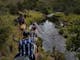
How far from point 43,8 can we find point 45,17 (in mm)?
1802

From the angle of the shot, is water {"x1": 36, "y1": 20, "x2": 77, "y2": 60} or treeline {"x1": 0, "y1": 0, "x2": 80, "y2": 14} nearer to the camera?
water {"x1": 36, "y1": 20, "x2": 77, "y2": 60}

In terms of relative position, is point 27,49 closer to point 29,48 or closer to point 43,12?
point 29,48

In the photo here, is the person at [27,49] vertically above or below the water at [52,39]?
above

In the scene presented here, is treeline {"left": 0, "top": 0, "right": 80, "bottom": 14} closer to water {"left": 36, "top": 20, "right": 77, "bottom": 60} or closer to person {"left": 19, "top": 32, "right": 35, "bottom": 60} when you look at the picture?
water {"left": 36, "top": 20, "right": 77, "bottom": 60}

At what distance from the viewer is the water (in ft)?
42.5

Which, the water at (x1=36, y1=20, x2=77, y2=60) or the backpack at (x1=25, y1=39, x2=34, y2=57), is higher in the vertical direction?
the backpack at (x1=25, y1=39, x2=34, y2=57)

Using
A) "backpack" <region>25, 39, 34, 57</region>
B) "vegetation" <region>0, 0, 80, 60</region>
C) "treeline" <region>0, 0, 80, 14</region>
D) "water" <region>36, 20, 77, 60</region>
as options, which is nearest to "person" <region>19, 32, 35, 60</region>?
"backpack" <region>25, 39, 34, 57</region>

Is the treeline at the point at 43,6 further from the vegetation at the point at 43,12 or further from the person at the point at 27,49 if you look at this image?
the person at the point at 27,49

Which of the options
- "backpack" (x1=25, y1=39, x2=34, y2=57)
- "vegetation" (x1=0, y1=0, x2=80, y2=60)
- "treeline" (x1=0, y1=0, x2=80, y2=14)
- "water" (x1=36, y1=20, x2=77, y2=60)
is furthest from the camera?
"treeline" (x1=0, y1=0, x2=80, y2=14)

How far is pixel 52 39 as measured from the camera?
15.4 m

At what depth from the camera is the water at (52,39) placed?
12961 millimetres

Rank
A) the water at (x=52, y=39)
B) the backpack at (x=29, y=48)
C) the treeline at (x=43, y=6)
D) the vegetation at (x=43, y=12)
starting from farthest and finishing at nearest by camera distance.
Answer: the treeline at (x=43, y=6) → the vegetation at (x=43, y=12) → the water at (x=52, y=39) → the backpack at (x=29, y=48)

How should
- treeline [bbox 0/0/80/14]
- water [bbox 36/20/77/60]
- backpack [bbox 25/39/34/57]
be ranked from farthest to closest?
1. treeline [bbox 0/0/80/14]
2. water [bbox 36/20/77/60]
3. backpack [bbox 25/39/34/57]

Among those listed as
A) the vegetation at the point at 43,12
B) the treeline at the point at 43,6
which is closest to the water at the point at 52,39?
the vegetation at the point at 43,12
